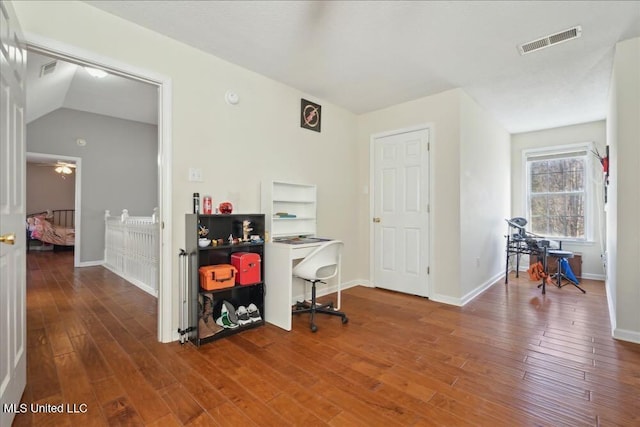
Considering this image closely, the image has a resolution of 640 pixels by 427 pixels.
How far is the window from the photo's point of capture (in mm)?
4902

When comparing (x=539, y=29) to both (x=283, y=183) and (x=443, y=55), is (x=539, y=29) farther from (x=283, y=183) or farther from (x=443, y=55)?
(x=283, y=183)

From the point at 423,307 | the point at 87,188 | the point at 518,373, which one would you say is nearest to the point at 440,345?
the point at 518,373

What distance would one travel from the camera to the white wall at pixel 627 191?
96.6 inches

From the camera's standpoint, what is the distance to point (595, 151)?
4738 millimetres

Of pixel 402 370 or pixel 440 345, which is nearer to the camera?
pixel 402 370

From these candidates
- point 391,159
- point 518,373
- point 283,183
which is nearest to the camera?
point 518,373

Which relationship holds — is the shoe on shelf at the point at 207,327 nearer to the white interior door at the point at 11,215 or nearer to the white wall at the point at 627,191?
the white interior door at the point at 11,215

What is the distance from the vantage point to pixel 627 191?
8.17ft

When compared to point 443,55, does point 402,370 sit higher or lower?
lower

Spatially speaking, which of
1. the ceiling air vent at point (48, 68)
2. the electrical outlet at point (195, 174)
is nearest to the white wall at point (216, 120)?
the electrical outlet at point (195, 174)

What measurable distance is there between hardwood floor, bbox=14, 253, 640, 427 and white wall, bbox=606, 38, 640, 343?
24cm

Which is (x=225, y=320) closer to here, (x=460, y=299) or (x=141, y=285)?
(x=141, y=285)

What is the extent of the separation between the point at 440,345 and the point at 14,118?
10.0 feet

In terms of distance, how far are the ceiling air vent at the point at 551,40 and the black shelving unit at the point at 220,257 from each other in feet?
9.12
